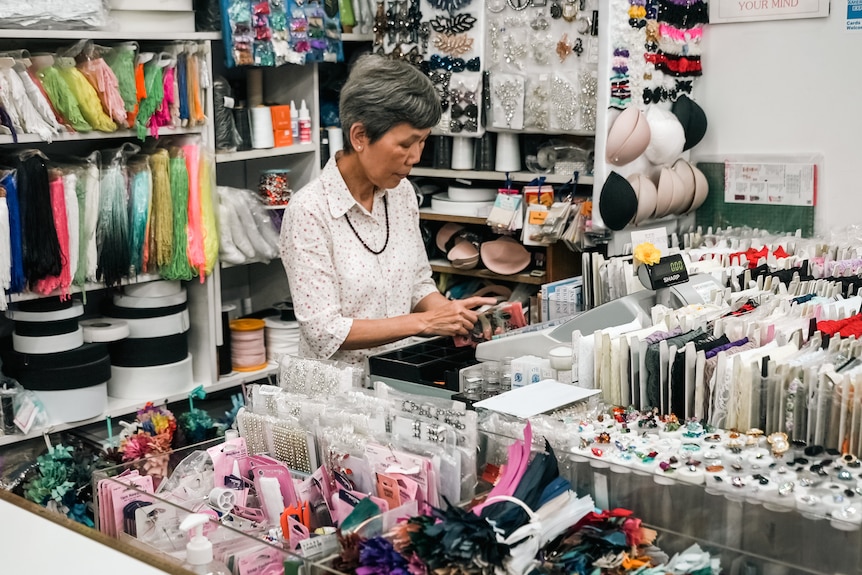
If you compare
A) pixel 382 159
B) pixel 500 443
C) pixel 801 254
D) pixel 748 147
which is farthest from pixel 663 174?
pixel 500 443

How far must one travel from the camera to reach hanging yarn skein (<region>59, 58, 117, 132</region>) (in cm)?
366

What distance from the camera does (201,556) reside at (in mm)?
1653

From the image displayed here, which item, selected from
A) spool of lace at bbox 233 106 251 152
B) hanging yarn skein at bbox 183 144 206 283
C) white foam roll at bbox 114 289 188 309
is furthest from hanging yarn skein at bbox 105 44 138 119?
white foam roll at bbox 114 289 188 309

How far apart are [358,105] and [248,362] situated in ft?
6.47

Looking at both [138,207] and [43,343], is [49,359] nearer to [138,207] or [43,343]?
[43,343]

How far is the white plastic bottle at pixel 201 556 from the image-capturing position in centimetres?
165

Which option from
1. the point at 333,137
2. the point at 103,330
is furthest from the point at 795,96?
the point at 103,330

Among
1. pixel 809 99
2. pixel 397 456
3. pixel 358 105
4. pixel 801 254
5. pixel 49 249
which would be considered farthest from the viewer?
pixel 809 99

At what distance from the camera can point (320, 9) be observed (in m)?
4.41

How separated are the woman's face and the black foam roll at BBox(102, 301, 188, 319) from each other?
1.49 m

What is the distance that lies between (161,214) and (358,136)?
1369 mm

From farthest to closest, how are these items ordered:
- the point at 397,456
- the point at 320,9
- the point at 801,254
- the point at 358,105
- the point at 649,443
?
1. the point at 320,9
2. the point at 801,254
3. the point at 358,105
4. the point at 649,443
5. the point at 397,456

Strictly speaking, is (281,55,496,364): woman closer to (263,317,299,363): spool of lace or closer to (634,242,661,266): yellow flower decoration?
(634,242,661,266): yellow flower decoration

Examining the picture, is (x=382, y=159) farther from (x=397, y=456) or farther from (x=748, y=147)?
(x=748, y=147)
